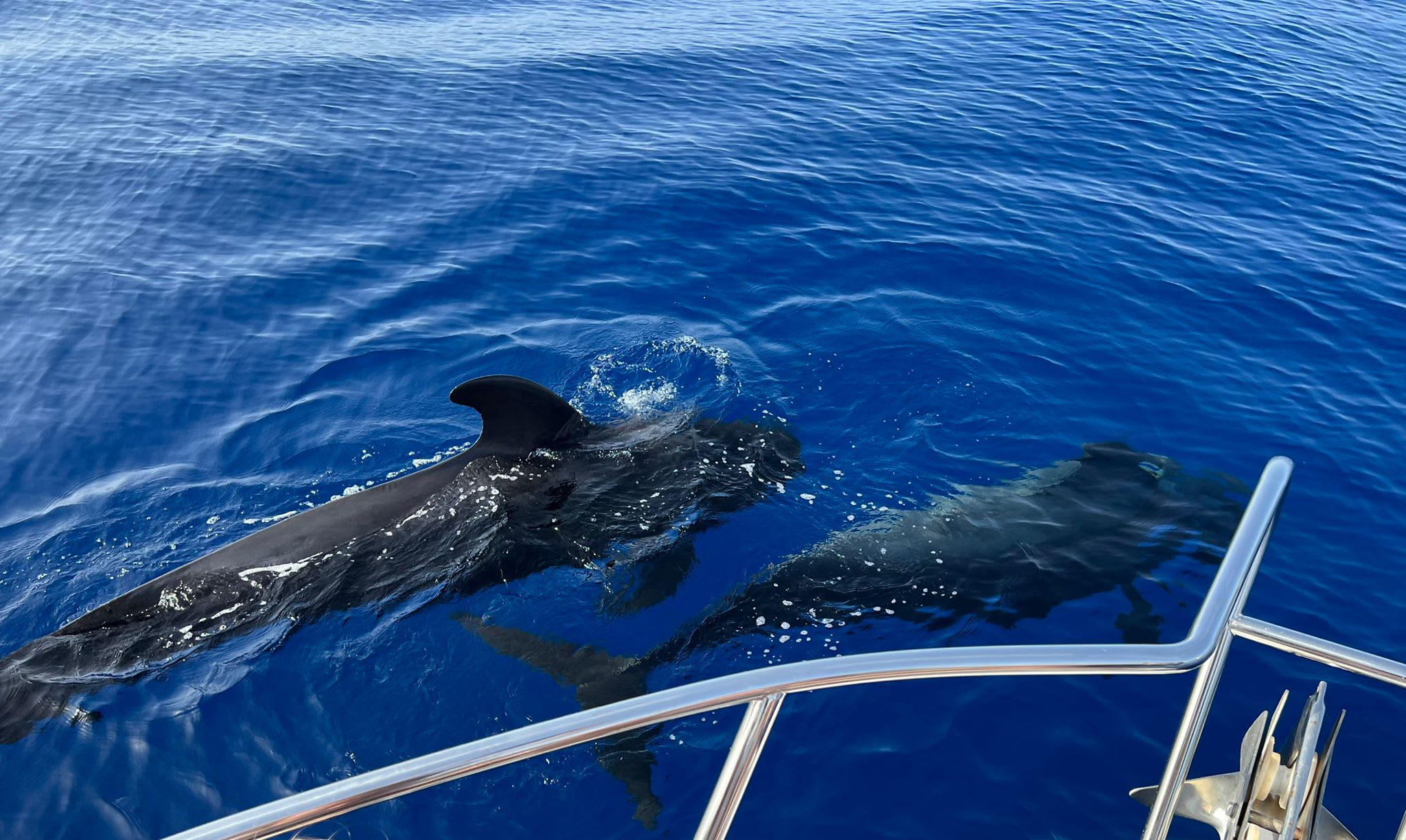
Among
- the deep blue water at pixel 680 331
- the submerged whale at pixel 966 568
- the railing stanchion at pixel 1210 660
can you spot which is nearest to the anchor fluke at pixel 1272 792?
the railing stanchion at pixel 1210 660

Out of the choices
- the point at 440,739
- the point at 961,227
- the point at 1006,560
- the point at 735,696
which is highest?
the point at 735,696

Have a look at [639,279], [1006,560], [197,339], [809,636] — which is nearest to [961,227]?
[639,279]

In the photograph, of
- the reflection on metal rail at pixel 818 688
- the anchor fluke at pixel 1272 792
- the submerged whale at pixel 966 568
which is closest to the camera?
the reflection on metal rail at pixel 818 688

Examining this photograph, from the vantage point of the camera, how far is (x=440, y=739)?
6504 mm

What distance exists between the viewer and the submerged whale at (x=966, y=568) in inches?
282

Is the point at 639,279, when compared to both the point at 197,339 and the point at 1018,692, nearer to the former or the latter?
the point at 197,339

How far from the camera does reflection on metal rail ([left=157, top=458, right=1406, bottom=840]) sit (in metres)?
2.60

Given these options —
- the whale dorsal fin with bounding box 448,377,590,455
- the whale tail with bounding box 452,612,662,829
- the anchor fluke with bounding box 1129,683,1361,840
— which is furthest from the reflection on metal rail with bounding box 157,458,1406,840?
the whale dorsal fin with bounding box 448,377,590,455

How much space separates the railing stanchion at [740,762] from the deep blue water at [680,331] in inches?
123

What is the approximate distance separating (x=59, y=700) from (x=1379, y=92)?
74.8 feet

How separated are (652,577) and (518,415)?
1.56 metres

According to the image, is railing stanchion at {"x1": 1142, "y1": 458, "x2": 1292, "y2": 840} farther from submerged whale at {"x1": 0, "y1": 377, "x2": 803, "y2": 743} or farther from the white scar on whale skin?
the white scar on whale skin

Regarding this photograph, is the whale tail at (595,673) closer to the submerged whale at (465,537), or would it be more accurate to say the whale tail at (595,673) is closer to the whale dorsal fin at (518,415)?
the submerged whale at (465,537)

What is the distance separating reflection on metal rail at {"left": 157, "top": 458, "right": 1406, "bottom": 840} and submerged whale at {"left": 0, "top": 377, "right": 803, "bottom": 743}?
3.97 metres
